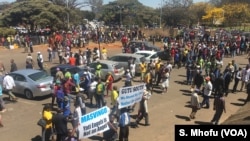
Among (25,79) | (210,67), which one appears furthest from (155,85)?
(25,79)

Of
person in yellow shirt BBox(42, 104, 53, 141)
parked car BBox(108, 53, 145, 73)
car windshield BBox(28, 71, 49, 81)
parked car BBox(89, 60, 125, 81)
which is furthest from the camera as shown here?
parked car BBox(108, 53, 145, 73)

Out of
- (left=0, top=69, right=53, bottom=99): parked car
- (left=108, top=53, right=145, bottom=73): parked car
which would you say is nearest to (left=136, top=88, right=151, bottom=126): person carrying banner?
(left=0, top=69, right=53, bottom=99): parked car

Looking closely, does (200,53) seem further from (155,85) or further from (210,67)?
(155,85)

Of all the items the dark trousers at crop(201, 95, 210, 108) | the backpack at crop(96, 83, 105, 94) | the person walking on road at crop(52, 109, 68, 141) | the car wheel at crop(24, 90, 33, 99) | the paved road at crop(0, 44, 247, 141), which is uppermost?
the backpack at crop(96, 83, 105, 94)

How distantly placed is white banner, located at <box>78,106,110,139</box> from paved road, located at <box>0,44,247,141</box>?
2.25 m

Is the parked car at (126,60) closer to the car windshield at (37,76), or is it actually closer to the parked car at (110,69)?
the parked car at (110,69)

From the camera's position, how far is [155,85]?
21.9m

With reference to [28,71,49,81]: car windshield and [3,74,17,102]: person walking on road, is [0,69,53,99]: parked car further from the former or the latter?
[3,74,17,102]: person walking on road

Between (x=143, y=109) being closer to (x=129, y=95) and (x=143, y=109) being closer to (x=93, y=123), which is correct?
(x=129, y=95)

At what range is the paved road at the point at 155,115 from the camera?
14.0 metres

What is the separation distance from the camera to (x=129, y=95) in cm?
1426

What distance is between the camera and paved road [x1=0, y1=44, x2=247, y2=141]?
13992 millimetres

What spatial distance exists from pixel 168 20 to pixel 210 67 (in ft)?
127

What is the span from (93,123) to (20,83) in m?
8.90
